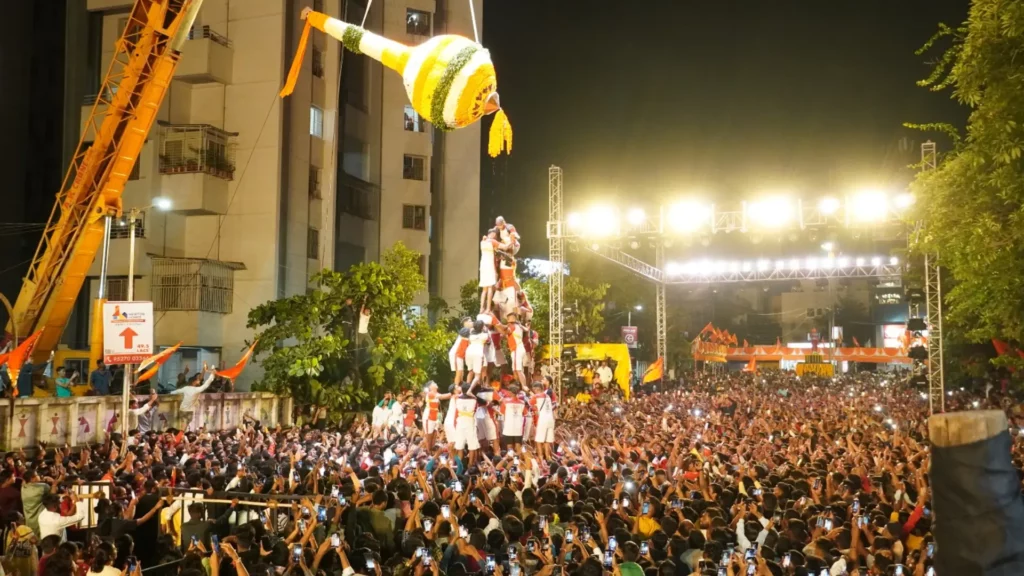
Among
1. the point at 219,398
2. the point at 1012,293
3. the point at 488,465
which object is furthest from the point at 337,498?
the point at 219,398

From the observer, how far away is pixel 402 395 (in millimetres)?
23484

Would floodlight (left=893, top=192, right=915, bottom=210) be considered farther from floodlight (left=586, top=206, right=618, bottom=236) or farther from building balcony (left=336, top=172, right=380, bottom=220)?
building balcony (left=336, top=172, right=380, bottom=220)

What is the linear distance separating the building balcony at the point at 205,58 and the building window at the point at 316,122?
340 centimetres

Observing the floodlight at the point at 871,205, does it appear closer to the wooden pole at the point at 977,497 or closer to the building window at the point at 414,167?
the building window at the point at 414,167

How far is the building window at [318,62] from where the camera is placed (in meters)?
33.2

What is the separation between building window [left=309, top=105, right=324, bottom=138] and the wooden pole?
107 ft

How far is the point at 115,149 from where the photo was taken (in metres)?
21.6

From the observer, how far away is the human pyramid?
651 inches

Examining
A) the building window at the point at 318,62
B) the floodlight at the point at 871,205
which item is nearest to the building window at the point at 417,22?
the building window at the point at 318,62

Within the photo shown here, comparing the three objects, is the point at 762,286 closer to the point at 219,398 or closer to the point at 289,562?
the point at 219,398

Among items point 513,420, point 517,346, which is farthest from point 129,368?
point 517,346

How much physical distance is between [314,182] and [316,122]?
218cm

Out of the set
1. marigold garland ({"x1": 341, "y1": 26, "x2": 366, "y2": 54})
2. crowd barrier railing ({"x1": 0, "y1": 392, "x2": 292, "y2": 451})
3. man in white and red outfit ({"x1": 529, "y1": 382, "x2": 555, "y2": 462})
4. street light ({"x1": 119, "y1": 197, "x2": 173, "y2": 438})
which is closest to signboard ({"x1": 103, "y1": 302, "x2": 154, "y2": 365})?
street light ({"x1": 119, "y1": 197, "x2": 173, "y2": 438})

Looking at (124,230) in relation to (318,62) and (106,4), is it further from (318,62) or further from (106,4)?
(318,62)
